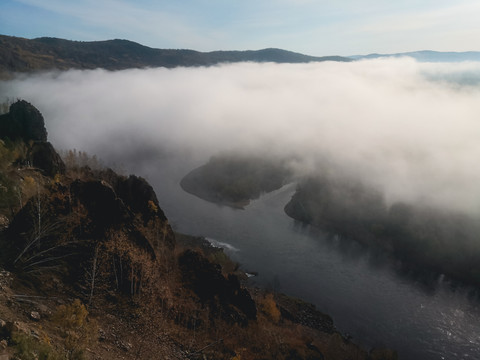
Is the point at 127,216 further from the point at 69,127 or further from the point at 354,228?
the point at 69,127

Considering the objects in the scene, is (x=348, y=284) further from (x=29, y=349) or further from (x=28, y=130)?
(x=28, y=130)

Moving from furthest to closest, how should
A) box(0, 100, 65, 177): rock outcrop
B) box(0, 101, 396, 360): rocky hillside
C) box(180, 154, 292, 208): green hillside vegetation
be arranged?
box(180, 154, 292, 208): green hillside vegetation < box(0, 100, 65, 177): rock outcrop < box(0, 101, 396, 360): rocky hillside

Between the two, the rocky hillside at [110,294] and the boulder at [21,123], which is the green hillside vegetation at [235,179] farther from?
the rocky hillside at [110,294]

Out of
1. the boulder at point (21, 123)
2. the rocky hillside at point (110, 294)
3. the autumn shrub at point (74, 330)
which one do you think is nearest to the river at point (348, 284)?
the rocky hillside at point (110, 294)

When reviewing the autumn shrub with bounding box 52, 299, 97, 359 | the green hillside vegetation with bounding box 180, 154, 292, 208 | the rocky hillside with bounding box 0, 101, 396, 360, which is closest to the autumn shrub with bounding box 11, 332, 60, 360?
the rocky hillside with bounding box 0, 101, 396, 360

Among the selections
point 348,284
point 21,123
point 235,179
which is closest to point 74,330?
point 348,284

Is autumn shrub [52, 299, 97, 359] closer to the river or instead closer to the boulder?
the river

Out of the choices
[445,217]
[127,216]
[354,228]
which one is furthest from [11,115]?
[445,217]
